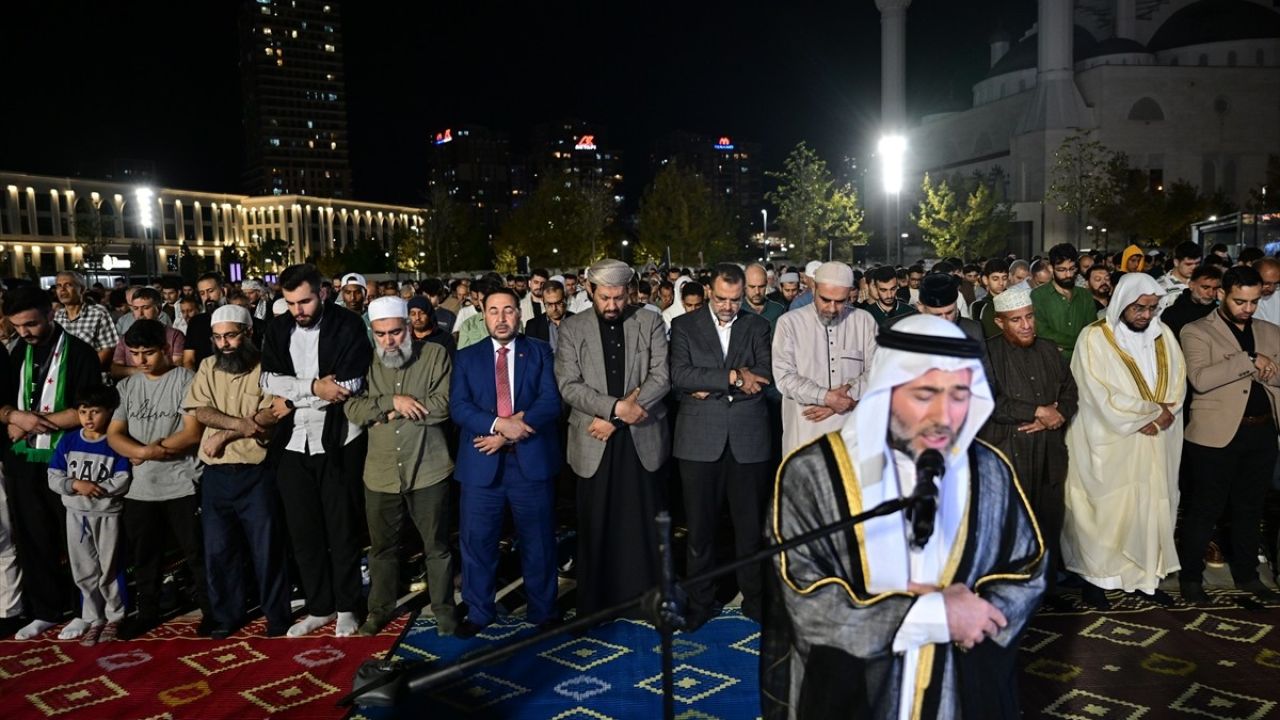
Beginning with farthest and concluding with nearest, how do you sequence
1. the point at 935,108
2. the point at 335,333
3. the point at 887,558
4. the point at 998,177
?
the point at 935,108, the point at 998,177, the point at 335,333, the point at 887,558

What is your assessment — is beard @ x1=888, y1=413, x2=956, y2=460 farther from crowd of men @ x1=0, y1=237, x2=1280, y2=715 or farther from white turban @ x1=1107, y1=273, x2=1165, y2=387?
white turban @ x1=1107, y1=273, x2=1165, y2=387

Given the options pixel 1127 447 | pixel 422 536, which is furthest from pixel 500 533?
pixel 1127 447

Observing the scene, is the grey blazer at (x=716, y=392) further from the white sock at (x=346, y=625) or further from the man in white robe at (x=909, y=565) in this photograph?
the man in white robe at (x=909, y=565)

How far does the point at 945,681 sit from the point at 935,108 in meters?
94.4

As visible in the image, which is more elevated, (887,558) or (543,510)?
(887,558)

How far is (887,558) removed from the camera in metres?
2.57

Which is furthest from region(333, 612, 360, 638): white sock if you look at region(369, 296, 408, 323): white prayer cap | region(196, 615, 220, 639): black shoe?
region(369, 296, 408, 323): white prayer cap

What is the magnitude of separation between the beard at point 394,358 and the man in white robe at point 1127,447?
4.30 m

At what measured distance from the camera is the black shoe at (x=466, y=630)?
5.73 m

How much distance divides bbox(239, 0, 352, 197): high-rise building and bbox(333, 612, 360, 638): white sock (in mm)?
142694

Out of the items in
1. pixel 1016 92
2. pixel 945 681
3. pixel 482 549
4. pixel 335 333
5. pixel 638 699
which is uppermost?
pixel 1016 92

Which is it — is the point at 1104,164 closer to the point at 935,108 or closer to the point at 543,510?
the point at 935,108

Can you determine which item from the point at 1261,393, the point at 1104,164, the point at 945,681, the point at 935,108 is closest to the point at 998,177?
the point at 1104,164

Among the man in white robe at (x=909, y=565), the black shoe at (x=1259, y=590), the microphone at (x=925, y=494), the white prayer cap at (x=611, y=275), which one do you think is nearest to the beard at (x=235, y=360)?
the white prayer cap at (x=611, y=275)
